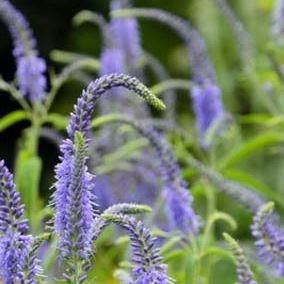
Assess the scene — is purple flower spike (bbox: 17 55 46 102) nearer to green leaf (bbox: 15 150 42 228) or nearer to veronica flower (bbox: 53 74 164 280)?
green leaf (bbox: 15 150 42 228)

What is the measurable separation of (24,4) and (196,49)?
18.8ft

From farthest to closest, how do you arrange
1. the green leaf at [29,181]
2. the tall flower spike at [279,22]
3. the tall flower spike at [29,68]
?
the tall flower spike at [279,22], the tall flower spike at [29,68], the green leaf at [29,181]

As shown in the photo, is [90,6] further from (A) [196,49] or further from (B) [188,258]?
(B) [188,258]

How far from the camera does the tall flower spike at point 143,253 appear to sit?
1.62 meters

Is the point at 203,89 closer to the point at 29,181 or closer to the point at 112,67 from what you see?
the point at 112,67

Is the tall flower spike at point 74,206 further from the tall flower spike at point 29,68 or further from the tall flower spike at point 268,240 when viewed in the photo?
the tall flower spike at point 29,68

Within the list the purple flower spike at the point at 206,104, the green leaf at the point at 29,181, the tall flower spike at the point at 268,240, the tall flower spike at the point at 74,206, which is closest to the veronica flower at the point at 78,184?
the tall flower spike at the point at 74,206

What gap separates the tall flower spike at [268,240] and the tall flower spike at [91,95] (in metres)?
0.46

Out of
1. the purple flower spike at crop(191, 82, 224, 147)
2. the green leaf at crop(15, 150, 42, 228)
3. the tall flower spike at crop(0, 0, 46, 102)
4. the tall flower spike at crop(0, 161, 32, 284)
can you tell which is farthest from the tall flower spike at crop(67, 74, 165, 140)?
the purple flower spike at crop(191, 82, 224, 147)

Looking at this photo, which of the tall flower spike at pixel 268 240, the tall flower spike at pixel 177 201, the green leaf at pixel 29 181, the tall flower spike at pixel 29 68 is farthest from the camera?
the tall flower spike at pixel 29 68

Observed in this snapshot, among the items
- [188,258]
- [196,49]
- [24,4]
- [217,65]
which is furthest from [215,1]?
[24,4]

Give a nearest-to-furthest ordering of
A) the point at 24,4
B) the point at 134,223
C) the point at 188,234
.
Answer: the point at 134,223 < the point at 188,234 < the point at 24,4

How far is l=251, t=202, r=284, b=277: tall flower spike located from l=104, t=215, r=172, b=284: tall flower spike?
37cm

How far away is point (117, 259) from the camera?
13.5ft
